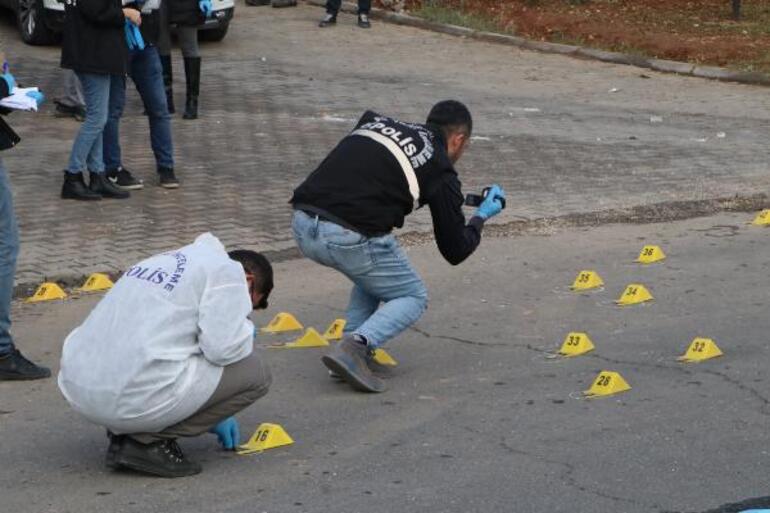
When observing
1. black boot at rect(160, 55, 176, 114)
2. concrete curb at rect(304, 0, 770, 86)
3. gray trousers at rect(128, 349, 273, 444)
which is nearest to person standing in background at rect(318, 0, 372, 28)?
concrete curb at rect(304, 0, 770, 86)

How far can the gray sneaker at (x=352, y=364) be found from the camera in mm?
6289

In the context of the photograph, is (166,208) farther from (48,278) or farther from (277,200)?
(48,278)

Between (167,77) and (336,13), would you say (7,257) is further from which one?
(336,13)

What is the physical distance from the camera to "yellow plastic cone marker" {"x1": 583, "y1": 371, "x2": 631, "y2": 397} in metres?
6.37

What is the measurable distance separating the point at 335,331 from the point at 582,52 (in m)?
11.1

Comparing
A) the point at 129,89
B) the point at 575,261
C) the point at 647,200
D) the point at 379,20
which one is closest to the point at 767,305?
the point at 575,261

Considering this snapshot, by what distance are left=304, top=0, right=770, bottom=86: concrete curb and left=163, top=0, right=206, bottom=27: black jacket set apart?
6.27m

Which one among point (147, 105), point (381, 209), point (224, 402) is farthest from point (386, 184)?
point (147, 105)

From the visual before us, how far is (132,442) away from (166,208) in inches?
193

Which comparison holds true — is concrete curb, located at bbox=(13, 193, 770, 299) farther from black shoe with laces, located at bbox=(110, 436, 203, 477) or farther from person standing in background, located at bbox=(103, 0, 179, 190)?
black shoe with laces, located at bbox=(110, 436, 203, 477)

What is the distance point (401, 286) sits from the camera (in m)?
6.46

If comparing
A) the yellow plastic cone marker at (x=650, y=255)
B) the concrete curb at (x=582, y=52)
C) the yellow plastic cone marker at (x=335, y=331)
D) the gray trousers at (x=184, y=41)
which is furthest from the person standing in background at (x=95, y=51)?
the concrete curb at (x=582, y=52)

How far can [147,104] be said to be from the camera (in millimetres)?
10352

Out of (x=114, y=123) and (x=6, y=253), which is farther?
(x=114, y=123)
